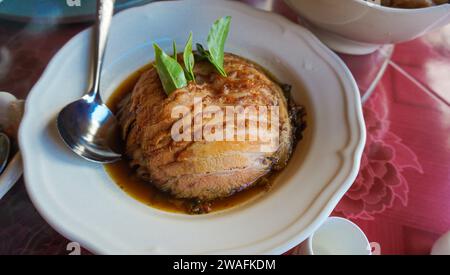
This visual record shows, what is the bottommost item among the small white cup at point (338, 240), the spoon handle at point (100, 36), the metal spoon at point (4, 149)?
the small white cup at point (338, 240)

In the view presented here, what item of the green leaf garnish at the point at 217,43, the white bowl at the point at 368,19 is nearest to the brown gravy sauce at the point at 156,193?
the green leaf garnish at the point at 217,43

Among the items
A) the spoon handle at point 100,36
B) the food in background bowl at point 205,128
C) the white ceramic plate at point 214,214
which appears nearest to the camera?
the white ceramic plate at point 214,214

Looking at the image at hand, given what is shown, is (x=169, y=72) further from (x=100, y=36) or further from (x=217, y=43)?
(x=100, y=36)

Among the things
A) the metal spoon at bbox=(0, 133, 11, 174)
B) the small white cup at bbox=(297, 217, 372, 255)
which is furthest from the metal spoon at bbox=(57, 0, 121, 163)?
the small white cup at bbox=(297, 217, 372, 255)

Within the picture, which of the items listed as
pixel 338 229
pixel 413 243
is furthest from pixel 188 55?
pixel 413 243

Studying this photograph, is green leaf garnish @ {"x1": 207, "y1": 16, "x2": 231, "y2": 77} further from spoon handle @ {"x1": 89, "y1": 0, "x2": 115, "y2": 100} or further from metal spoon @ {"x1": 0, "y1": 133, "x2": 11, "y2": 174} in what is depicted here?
metal spoon @ {"x1": 0, "y1": 133, "x2": 11, "y2": 174}

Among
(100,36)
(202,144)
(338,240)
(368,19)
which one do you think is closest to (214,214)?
(202,144)

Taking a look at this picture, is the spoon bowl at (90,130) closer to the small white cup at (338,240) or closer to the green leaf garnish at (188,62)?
the green leaf garnish at (188,62)
